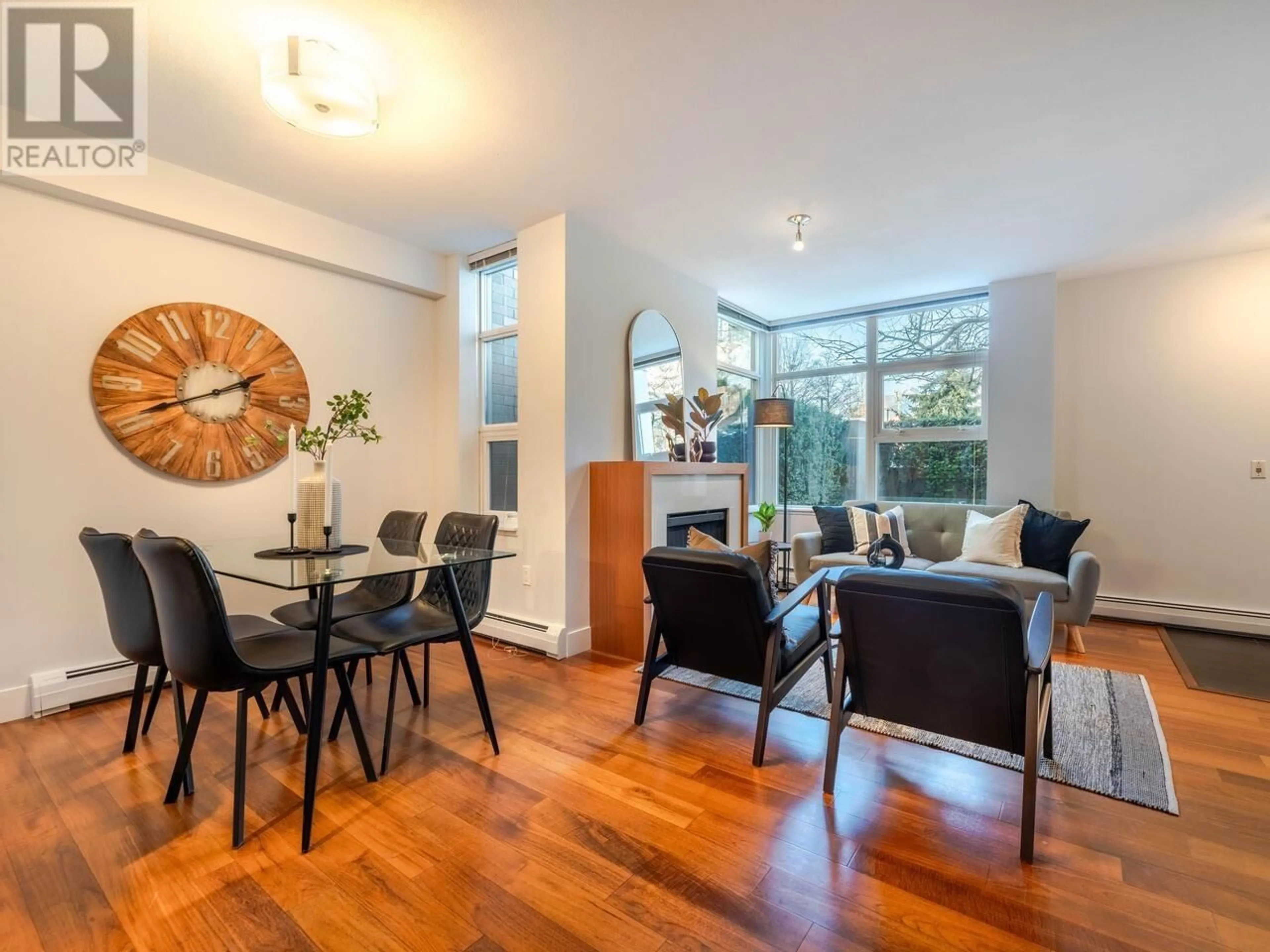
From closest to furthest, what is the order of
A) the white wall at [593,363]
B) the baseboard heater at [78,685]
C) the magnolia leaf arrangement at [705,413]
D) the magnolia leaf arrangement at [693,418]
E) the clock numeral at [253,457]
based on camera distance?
the baseboard heater at [78,685], the clock numeral at [253,457], the white wall at [593,363], the magnolia leaf arrangement at [693,418], the magnolia leaf arrangement at [705,413]

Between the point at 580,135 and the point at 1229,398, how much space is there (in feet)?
15.0

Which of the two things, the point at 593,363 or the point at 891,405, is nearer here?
the point at 593,363

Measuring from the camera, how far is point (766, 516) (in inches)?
200

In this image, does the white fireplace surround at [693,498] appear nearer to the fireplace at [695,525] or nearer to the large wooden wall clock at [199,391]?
the fireplace at [695,525]

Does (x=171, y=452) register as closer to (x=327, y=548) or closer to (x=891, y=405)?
(x=327, y=548)

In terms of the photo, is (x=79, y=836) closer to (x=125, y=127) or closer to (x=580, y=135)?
(x=125, y=127)

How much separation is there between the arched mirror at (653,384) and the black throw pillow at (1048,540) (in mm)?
2399

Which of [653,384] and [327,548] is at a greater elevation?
[653,384]

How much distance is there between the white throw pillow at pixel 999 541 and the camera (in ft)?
12.2

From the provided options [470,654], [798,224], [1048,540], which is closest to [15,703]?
[470,654]

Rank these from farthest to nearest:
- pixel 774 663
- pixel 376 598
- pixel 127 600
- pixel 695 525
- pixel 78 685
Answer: pixel 695 525, pixel 376 598, pixel 78 685, pixel 774 663, pixel 127 600

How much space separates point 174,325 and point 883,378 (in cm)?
510

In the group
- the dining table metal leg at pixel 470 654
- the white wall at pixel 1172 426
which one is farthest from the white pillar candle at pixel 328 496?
the white wall at pixel 1172 426

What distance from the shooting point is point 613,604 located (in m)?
3.37
